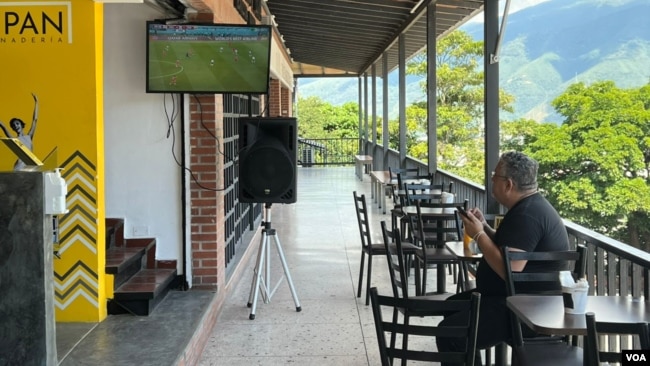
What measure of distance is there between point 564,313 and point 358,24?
9.75m

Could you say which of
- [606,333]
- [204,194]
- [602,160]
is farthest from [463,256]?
[602,160]

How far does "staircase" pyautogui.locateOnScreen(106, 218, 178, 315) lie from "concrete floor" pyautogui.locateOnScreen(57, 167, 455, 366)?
0.30ft

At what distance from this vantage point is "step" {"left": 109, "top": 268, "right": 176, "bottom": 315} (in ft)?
14.4

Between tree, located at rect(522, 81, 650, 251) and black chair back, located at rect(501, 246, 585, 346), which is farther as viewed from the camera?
tree, located at rect(522, 81, 650, 251)

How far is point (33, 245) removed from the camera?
2.69 meters

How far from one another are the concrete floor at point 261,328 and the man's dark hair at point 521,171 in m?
1.54

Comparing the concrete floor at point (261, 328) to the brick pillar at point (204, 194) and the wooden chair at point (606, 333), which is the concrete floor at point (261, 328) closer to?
the brick pillar at point (204, 194)

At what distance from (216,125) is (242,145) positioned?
261 mm

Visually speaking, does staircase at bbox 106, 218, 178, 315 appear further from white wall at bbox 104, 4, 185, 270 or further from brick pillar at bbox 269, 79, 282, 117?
brick pillar at bbox 269, 79, 282, 117

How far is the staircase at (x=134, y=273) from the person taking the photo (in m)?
4.40

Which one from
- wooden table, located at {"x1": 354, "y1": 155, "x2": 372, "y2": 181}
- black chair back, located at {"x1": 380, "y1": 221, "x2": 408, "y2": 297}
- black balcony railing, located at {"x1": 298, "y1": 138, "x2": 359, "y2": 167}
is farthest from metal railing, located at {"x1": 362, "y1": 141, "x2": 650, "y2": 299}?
black balcony railing, located at {"x1": 298, "y1": 138, "x2": 359, "y2": 167}

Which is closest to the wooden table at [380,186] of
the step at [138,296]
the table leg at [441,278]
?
the table leg at [441,278]

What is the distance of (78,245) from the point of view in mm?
4008

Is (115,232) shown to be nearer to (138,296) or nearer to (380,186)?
(138,296)
